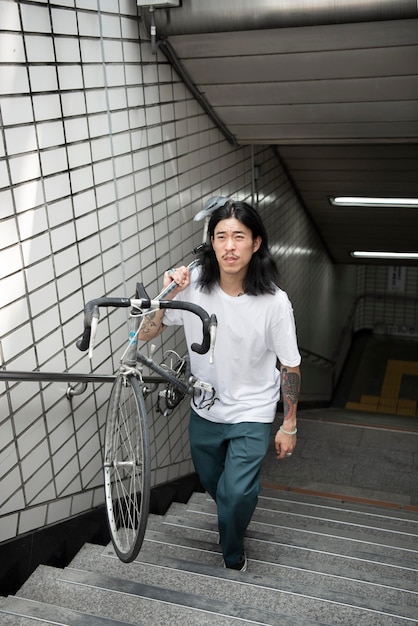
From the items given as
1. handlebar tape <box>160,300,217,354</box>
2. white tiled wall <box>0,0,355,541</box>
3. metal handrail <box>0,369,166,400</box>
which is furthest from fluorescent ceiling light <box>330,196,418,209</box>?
handlebar tape <box>160,300,217,354</box>

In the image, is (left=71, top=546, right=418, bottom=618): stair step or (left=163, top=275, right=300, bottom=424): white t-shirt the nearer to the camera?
(left=71, top=546, right=418, bottom=618): stair step

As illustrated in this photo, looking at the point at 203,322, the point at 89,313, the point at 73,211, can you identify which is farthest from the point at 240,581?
the point at 73,211

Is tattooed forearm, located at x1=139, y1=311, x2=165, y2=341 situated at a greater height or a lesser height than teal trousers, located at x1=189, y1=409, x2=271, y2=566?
greater

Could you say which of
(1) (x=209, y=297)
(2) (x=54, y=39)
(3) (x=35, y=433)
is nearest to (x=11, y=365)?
(3) (x=35, y=433)

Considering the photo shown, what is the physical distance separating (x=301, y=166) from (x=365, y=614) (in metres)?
4.66

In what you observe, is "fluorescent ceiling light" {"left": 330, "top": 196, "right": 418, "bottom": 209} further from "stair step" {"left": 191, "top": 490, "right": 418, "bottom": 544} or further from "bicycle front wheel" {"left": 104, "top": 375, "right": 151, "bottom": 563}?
"bicycle front wheel" {"left": 104, "top": 375, "right": 151, "bottom": 563}

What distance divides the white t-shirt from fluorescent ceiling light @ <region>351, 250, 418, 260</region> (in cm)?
637

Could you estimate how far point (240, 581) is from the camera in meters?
2.66

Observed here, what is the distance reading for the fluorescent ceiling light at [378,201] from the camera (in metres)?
6.47

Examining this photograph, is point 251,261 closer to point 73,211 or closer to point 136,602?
point 73,211

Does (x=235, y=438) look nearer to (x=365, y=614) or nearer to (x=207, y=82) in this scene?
(x=365, y=614)

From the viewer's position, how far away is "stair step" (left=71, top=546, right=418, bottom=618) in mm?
2523

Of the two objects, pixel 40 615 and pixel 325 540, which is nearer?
pixel 40 615

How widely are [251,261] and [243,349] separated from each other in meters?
0.38
